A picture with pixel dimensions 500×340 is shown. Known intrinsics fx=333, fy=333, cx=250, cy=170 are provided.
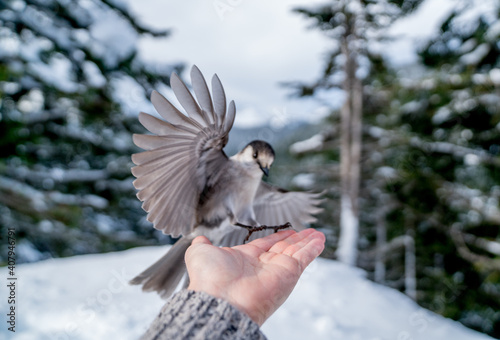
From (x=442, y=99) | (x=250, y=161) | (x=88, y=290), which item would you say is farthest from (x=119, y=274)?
(x=442, y=99)

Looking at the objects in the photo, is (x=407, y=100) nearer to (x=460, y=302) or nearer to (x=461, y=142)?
(x=461, y=142)

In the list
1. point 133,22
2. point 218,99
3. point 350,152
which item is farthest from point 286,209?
point 350,152

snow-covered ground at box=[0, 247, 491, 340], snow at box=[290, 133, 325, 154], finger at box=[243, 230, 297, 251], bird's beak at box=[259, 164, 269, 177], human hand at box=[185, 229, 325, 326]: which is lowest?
snow-covered ground at box=[0, 247, 491, 340]

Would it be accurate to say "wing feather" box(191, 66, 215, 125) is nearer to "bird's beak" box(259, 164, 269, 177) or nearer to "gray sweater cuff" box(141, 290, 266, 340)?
"bird's beak" box(259, 164, 269, 177)

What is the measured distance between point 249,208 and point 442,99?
5.59 meters

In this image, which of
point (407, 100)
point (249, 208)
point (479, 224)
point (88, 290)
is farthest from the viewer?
point (479, 224)

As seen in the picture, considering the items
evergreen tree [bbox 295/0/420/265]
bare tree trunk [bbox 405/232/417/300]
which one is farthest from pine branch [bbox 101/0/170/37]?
bare tree trunk [bbox 405/232/417/300]

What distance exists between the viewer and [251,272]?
113 centimetres

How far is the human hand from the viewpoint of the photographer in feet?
3.23

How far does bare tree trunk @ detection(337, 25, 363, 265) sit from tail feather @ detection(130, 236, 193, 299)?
13.3 feet

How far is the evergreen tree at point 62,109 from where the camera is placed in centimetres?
339

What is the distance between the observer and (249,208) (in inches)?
63.9

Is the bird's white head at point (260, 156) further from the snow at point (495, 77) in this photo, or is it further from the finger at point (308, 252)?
the snow at point (495, 77)

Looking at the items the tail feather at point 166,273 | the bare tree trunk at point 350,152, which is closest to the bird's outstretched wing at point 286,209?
the tail feather at point 166,273
